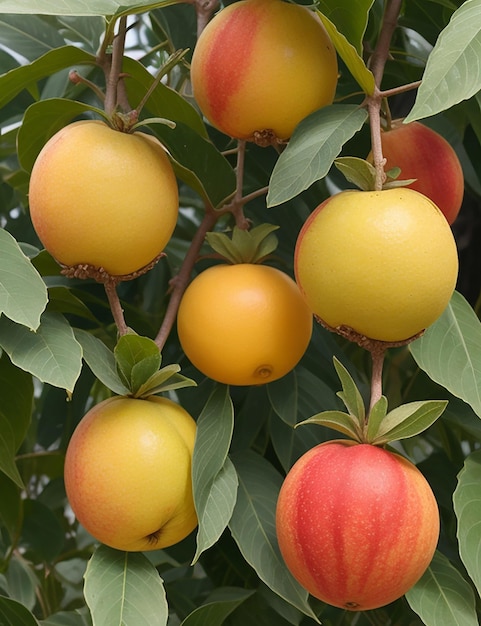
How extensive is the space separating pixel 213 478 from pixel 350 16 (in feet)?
0.95

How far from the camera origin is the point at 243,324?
20.6 inches

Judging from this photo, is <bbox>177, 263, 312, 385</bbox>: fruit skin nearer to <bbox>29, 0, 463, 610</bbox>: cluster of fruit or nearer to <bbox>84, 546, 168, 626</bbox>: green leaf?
<bbox>29, 0, 463, 610</bbox>: cluster of fruit

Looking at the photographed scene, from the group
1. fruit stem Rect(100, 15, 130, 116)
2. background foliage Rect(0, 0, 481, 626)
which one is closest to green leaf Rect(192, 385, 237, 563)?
background foliage Rect(0, 0, 481, 626)

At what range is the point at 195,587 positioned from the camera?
827 mm

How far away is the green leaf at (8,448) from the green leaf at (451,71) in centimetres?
38

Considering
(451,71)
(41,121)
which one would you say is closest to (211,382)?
(41,121)

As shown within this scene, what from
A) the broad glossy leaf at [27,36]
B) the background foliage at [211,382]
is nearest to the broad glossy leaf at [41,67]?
the background foliage at [211,382]

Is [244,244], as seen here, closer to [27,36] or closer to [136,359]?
[136,359]

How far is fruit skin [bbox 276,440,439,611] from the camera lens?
438 millimetres

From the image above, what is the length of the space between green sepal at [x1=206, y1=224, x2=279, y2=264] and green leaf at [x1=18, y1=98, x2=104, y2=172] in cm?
12

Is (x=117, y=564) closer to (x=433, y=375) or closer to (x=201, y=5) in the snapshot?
(x=433, y=375)

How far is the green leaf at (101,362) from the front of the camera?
1.71ft

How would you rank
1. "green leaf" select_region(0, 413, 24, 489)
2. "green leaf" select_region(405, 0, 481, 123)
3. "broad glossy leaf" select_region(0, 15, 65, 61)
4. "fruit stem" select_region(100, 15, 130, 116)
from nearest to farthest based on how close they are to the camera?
1. "green leaf" select_region(405, 0, 481, 123)
2. "fruit stem" select_region(100, 15, 130, 116)
3. "green leaf" select_region(0, 413, 24, 489)
4. "broad glossy leaf" select_region(0, 15, 65, 61)

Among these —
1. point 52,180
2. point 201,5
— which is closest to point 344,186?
point 201,5
